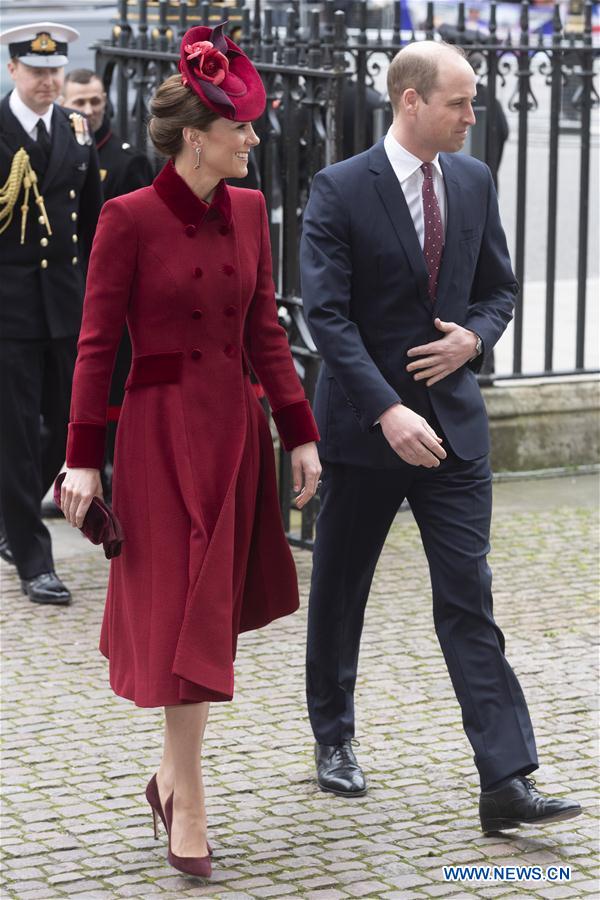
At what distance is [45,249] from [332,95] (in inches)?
49.7

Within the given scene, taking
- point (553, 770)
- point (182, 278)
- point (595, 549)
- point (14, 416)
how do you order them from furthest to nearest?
point (595, 549), point (14, 416), point (553, 770), point (182, 278)

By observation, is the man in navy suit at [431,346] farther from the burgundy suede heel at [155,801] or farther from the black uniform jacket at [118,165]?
the black uniform jacket at [118,165]

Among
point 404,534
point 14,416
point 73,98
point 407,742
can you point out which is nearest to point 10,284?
point 14,416

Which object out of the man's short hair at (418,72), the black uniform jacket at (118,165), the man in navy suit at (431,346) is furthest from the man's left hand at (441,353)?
the black uniform jacket at (118,165)

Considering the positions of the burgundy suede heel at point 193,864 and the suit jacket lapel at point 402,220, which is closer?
the burgundy suede heel at point 193,864

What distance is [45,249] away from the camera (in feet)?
22.1

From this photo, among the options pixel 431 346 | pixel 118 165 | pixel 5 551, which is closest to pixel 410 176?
pixel 431 346

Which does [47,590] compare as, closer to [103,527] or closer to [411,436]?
[103,527]

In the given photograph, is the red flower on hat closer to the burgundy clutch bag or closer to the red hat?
the red hat

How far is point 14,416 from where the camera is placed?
21.8 feet

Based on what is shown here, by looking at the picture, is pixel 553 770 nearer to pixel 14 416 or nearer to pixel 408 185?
pixel 408 185

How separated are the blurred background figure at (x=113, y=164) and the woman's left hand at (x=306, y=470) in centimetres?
290

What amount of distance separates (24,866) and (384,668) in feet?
6.08

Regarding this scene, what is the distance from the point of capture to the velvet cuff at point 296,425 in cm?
439
